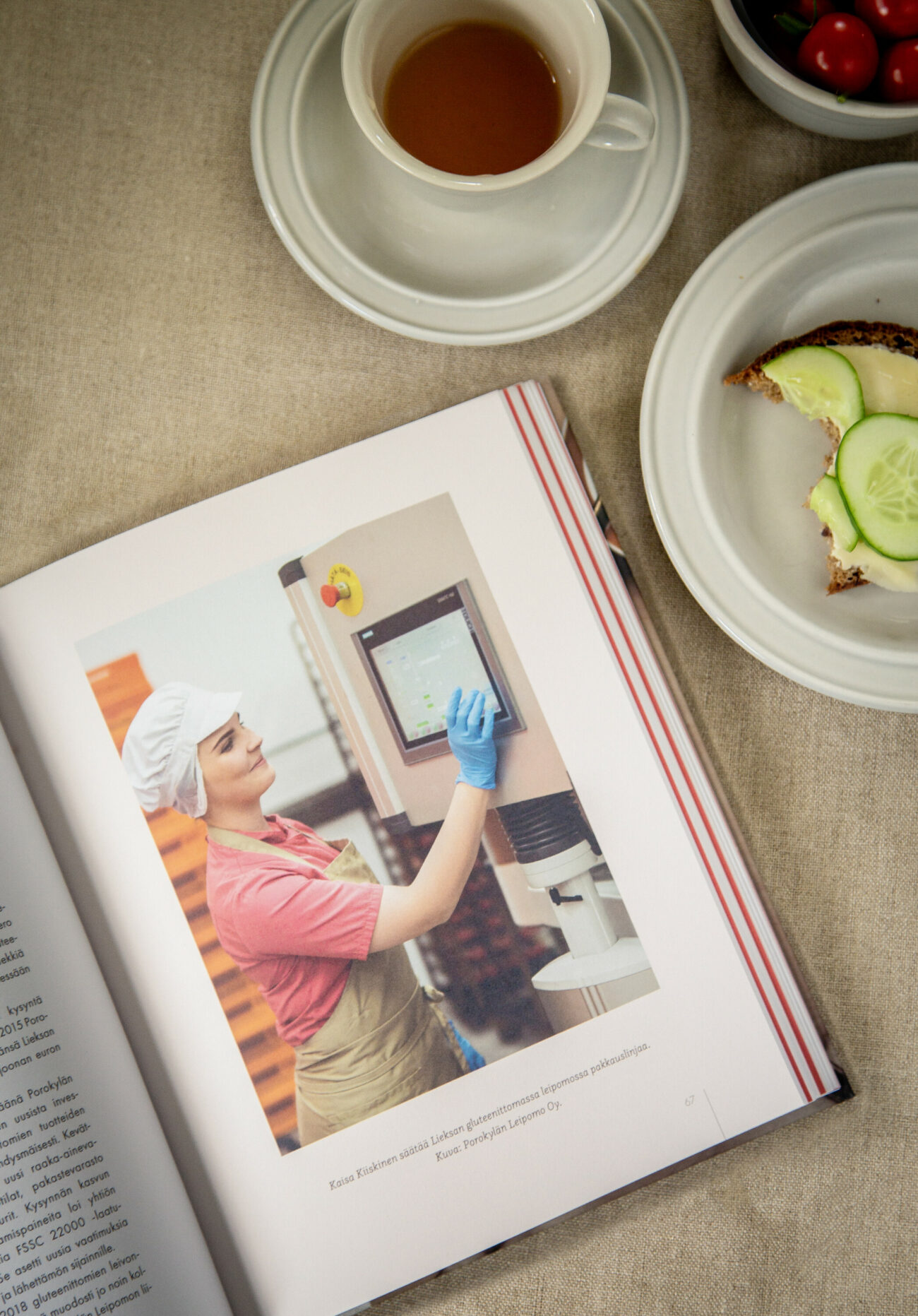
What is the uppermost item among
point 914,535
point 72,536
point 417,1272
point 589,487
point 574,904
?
point 72,536

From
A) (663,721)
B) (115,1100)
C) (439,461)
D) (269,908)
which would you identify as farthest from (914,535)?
(115,1100)

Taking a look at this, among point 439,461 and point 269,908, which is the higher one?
point 439,461

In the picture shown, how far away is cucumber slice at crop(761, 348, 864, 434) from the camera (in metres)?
0.49

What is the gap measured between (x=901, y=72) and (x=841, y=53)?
4 centimetres

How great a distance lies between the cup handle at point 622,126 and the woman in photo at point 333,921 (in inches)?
12.3

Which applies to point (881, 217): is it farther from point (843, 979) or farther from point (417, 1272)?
point (417, 1272)

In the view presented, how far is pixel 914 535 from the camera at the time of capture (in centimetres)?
48

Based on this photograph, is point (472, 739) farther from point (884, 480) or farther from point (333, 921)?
point (884, 480)

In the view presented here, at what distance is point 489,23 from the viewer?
1.56 feet

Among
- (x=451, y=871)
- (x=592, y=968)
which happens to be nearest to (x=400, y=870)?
(x=451, y=871)

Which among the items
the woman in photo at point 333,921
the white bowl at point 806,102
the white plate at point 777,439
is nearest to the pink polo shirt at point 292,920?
the woman in photo at point 333,921

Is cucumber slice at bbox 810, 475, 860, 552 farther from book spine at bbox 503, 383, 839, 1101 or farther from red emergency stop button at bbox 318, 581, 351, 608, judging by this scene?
red emergency stop button at bbox 318, 581, 351, 608

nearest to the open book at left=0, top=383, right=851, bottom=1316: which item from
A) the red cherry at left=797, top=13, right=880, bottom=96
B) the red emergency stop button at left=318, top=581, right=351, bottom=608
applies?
the red emergency stop button at left=318, top=581, right=351, bottom=608

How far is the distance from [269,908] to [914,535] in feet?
1.46
